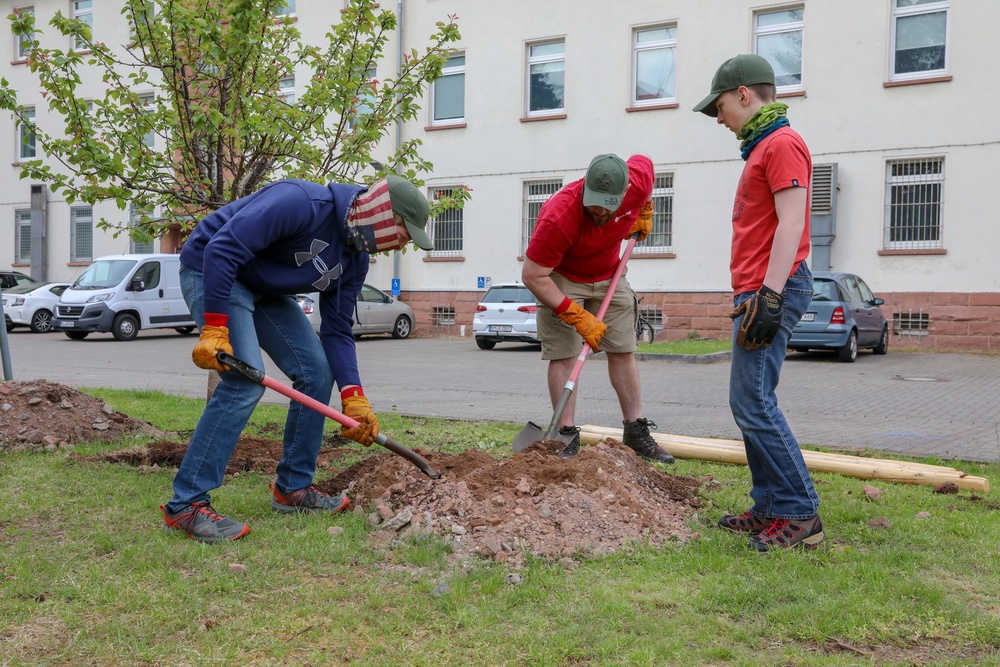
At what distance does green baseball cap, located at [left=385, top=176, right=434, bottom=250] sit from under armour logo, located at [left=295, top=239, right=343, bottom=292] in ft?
1.34

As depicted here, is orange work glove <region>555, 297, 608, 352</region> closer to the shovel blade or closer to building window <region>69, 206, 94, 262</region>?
the shovel blade

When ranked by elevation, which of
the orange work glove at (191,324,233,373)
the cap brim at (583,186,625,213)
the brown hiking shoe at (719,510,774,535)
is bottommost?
the brown hiking shoe at (719,510,774,535)

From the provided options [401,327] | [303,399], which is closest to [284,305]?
[303,399]

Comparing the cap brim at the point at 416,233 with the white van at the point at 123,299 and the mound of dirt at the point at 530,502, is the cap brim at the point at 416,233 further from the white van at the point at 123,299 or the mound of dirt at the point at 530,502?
the white van at the point at 123,299

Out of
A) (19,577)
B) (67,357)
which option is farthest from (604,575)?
(67,357)

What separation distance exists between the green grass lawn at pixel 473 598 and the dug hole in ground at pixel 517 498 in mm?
122

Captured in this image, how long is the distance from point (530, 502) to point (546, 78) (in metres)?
19.2

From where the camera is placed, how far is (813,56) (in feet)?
62.1

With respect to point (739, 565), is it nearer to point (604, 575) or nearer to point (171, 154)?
point (604, 575)

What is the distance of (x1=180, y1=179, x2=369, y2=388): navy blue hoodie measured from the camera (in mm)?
3959

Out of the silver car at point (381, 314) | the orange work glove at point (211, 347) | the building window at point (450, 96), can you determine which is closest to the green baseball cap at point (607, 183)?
the orange work glove at point (211, 347)

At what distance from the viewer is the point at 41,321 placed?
75.8 feet

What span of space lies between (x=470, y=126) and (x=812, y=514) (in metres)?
19.9

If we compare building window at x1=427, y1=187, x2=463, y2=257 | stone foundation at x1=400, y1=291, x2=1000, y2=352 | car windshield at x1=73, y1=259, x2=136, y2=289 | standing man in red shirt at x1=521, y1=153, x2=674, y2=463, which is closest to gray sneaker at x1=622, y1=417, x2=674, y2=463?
standing man in red shirt at x1=521, y1=153, x2=674, y2=463
